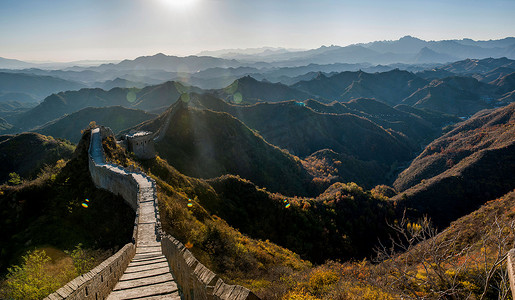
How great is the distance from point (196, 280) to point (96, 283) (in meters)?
4.15

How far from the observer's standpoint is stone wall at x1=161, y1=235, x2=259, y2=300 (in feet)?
18.2

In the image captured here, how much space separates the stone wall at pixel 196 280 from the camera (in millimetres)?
5543

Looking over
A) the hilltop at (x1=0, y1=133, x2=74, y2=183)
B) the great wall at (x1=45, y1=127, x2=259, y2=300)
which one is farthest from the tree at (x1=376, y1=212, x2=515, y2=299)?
the hilltop at (x1=0, y1=133, x2=74, y2=183)

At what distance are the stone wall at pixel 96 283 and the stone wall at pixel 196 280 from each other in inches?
79.0

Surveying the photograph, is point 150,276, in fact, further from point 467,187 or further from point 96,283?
point 467,187

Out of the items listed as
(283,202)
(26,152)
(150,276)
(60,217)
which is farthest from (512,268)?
(26,152)

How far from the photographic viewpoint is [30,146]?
79562mm

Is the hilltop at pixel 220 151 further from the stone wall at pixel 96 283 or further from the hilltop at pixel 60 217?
the stone wall at pixel 96 283

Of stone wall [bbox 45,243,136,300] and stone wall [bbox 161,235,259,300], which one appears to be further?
stone wall [bbox 45,243,136,300]

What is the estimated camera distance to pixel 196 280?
6.87 meters

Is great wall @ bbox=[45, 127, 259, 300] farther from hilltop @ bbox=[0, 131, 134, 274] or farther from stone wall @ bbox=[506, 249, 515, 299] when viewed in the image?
stone wall @ bbox=[506, 249, 515, 299]

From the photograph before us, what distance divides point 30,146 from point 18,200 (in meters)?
77.5

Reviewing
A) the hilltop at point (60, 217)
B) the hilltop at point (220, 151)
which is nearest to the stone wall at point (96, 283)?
the hilltop at point (60, 217)

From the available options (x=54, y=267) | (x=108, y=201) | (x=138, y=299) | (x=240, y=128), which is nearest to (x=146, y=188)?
(x=108, y=201)
